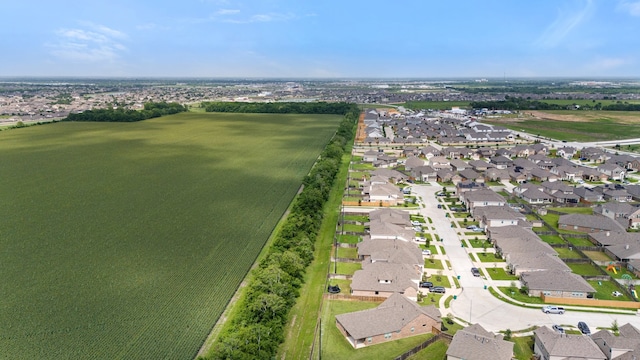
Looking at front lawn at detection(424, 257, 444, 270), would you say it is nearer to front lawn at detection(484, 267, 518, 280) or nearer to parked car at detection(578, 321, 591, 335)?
front lawn at detection(484, 267, 518, 280)

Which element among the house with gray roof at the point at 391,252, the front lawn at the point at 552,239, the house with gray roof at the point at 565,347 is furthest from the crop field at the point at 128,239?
the front lawn at the point at 552,239

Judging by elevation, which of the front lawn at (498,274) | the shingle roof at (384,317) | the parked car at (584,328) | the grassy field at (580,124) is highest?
the grassy field at (580,124)

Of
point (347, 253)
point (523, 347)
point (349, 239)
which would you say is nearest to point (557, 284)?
point (523, 347)

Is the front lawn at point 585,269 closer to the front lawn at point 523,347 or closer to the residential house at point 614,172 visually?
the front lawn at point 523,347

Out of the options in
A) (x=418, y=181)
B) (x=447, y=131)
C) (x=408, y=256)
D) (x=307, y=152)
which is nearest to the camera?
(x=408, y=256)

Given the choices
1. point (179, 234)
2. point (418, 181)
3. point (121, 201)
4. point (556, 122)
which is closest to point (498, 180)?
point (418, 181)

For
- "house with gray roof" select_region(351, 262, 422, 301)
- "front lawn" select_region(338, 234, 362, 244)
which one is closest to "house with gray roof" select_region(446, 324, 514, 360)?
"house with gray roof" select_region(351, 262, 422, 301)

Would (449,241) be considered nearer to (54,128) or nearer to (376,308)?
(376,308)
